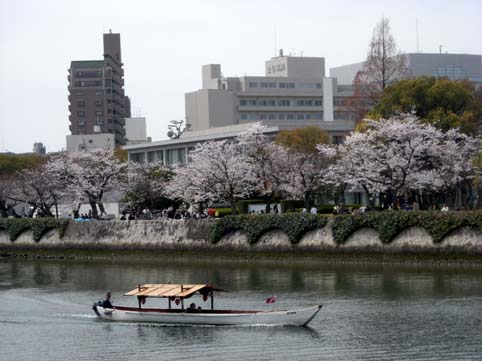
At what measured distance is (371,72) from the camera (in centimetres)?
7956

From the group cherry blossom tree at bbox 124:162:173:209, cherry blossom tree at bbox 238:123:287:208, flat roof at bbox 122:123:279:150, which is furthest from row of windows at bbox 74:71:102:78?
cherry blossom tree at bbox 238:123:287:208

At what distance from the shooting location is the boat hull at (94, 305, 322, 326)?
39.8 meters

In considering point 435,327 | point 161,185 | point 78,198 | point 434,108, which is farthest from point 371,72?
point 435,327

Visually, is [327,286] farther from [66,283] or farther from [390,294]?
[66,283]

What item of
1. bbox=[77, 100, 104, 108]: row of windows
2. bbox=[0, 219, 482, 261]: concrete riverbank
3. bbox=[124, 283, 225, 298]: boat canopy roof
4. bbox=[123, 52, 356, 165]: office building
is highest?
bbox=[77, 100, 104, 108]: row of windows

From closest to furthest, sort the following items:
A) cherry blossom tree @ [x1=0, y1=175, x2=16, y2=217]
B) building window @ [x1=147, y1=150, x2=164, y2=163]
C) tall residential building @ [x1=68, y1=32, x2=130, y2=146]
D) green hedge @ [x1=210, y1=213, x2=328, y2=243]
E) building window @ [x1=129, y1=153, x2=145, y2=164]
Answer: green hedge @ [x1=210, y1=213, x2=328, y2=243] → cherry blossom tree @ [x1=0, y1=175, x2=16, y2=217] → building window @ [x1=147, y1=150, x2=164, y2=163] → building window @ [x1=129, y1=153, x2=145, y2=164] → tall residential building @ [x1=68, y1=32, x2=130, y2=146]

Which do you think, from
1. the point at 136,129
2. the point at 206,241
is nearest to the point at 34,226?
the point at 206,241

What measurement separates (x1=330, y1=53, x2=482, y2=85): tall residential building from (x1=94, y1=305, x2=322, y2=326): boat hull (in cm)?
11408

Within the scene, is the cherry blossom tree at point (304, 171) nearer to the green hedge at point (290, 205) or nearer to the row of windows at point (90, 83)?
the green hedge at point (290, 205)

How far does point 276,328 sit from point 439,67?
4846 inches

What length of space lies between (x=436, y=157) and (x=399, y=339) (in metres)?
32.2

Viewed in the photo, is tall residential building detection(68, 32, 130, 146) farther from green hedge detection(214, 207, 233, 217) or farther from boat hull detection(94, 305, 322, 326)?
boat hull detection(94, 305, 322, 326)

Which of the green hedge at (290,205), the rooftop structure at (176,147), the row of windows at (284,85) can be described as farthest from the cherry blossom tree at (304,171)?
the row of windows at (284,85)

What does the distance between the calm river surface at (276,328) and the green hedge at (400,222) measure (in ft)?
7.94
